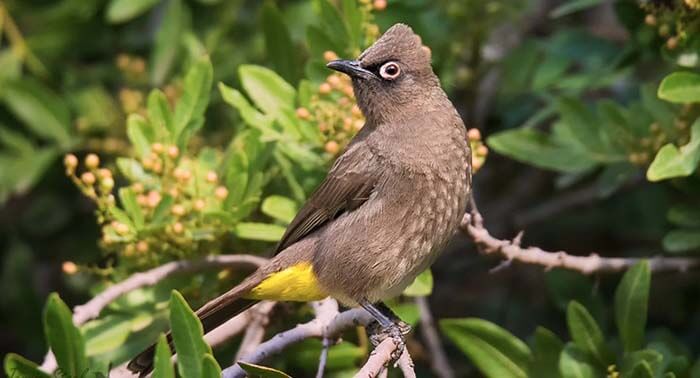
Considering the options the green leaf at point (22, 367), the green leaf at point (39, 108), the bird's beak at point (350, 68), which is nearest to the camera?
the green leaf at point (22, 367)

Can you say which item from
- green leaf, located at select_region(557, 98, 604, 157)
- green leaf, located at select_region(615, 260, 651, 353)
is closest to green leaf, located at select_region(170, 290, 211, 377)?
green leaf, located at select_region(615, 260, 651, 353)

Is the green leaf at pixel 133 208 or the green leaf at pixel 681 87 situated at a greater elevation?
the green leaf at pixel 681 87

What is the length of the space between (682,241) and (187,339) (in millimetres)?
1822

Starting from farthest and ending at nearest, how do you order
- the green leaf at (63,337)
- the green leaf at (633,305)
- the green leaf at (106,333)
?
the green leaf at (106,333), the green leaf at (633,305), the green leaf at (63,337)

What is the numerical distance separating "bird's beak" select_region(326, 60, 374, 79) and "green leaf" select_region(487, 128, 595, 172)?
0.63 m

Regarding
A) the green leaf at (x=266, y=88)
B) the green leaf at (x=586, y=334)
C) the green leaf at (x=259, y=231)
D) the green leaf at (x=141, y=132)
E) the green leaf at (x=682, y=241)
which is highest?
the green leaf at (x=266, y=88)

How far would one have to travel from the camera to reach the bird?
12.6ft

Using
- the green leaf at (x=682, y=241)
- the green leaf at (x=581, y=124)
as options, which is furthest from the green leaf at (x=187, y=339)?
the green leaf at (x=581, y=124)

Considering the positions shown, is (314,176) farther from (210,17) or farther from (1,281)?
(1,281)

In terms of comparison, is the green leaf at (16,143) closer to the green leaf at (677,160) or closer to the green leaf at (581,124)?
the green leaf at (581,124)

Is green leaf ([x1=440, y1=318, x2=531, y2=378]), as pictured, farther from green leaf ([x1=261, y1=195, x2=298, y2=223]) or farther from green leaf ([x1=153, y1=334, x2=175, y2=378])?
green leaf ([x1=153, y1=334, x2=175, y2=378])

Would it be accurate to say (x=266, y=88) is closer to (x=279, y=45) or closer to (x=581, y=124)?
(x=279, y=45)

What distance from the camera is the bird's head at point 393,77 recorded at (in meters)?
3.96

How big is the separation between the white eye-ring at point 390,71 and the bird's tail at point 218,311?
80 cm
